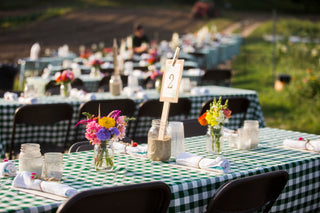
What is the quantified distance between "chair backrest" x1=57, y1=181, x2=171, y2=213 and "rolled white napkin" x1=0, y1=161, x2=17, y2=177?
0.74 m

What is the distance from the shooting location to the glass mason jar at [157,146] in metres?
3.35

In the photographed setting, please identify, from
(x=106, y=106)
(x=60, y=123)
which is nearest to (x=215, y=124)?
(x=106, y=106)

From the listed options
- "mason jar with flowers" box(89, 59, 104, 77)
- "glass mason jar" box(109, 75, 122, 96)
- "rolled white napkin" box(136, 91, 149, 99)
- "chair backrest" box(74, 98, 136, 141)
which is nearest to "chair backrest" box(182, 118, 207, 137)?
"chair backrest" box(74, 98, 136, 141)

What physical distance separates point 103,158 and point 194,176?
47 centimetres

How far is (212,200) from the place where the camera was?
2.77 m

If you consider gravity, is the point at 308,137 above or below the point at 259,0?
below

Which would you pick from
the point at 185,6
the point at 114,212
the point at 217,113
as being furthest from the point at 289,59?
the point at 185,6

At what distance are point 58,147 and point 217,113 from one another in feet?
7.78

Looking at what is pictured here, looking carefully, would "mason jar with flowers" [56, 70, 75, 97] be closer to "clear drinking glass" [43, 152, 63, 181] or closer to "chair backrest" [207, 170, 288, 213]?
"clear drinking glass" [43, 152, 63, 181]

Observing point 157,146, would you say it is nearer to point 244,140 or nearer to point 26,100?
point 244,140

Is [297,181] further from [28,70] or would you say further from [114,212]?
[28,70]

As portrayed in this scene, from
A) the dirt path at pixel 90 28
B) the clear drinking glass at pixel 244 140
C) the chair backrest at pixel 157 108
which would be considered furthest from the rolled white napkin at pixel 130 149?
the dirt path at pixel 90 28

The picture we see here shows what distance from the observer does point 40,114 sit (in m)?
5.23

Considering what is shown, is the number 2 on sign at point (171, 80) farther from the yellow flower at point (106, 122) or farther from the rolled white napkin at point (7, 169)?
the rolled white napkin at point (7, 169)
